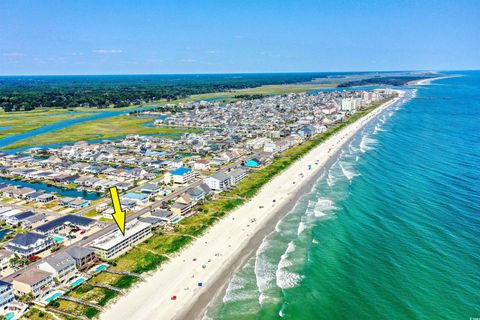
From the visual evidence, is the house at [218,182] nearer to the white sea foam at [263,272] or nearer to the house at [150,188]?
the house at [150,188]

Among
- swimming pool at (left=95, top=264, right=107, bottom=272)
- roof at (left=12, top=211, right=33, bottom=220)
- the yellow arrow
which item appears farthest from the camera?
roof at (left=12, top=211, right=33, bottom=220)

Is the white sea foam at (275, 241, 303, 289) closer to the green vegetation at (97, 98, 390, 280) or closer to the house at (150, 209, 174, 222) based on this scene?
the green vegetation at (97, 98, 390, 280)

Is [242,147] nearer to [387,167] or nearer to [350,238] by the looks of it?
[387,167]

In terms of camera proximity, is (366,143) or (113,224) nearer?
(113,224)

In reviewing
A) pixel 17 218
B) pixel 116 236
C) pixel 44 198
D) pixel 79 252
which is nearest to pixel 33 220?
pixel 17 218

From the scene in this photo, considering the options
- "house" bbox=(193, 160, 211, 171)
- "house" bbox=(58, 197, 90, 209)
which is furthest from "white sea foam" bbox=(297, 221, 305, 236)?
"house" bbox=(58, 197, 90, 209)

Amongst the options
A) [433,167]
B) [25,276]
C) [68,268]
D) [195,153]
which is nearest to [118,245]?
[68,268]

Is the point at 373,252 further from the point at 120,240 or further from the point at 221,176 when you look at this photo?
the point at 221,176
